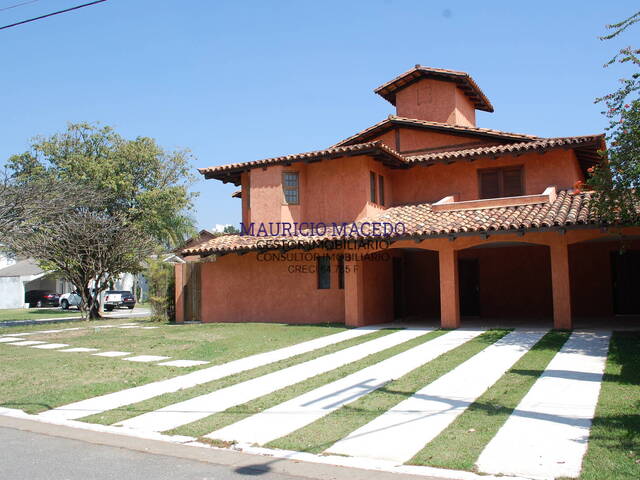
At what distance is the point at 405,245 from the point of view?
16.0 m

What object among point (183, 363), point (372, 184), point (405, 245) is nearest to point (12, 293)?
point (372, 184)

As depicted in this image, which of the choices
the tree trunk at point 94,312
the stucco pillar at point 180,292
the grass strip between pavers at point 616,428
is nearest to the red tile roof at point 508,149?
the grass strip between pavers at point 616,428

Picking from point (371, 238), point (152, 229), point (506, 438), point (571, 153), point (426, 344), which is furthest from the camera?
point (152, 229)

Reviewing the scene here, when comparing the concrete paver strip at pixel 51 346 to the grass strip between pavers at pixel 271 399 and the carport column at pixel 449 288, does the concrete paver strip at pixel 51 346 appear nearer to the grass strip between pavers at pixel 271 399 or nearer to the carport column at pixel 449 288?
the grass strip between pavers at pixel 271 399

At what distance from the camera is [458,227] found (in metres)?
14.7

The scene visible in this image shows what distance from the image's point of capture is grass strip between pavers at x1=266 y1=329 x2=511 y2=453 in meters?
5.79

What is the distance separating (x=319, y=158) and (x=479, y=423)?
44.0ft

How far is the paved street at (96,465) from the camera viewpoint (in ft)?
16.1

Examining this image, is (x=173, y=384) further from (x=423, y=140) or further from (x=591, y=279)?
(x=591, y=279)

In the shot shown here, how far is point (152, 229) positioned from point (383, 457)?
32.4 meters

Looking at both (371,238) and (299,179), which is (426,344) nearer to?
(371,238)

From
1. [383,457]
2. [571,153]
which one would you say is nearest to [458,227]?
[571,153]

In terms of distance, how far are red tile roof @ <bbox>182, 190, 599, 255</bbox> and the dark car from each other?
27.5 metres

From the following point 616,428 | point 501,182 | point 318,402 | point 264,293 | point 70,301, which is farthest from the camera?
point 70,301
